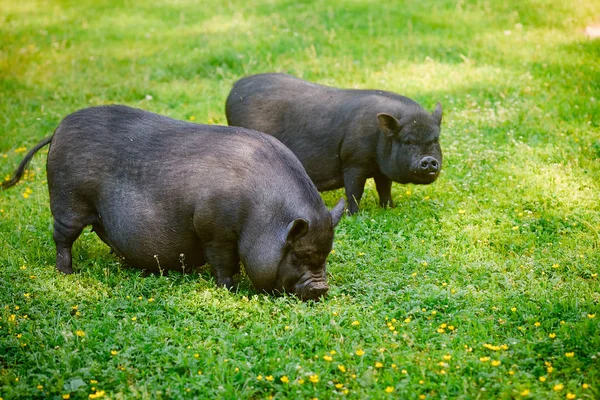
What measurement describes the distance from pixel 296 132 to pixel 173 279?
8.31 feet

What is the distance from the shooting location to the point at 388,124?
7.27 metres

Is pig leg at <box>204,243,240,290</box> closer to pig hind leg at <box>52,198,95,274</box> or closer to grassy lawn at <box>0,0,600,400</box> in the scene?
grassy lawn at <box>0,0,600,400</box>

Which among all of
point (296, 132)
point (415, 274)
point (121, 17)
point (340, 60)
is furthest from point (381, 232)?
point (121, 17)

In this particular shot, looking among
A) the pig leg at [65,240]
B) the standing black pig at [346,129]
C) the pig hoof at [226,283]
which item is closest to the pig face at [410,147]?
the standing black pig at [346,129]

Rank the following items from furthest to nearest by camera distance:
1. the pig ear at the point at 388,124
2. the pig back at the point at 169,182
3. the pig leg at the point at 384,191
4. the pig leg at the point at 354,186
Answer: the pig leg at the point at 384,191, the pig leg at the point at 354,186, the pig ear at the point at 388,124, the pig back at the point at 169,182

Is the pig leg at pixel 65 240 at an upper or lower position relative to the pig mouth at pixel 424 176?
lower

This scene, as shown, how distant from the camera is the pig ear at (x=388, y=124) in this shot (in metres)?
7.20

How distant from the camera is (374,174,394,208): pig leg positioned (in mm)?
7766

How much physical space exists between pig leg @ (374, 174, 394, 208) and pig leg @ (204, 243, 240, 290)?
92.8 inches

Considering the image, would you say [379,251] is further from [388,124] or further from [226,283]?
[226,283]

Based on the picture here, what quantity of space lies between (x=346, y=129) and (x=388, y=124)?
1.71 ft

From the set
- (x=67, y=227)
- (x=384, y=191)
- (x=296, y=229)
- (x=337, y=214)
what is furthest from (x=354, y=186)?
(x=67, y=227)

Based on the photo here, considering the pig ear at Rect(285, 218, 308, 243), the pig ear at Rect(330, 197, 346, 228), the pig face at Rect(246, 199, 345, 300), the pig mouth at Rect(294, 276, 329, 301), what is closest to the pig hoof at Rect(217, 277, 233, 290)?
the pig face at Rect(246, 199, 345, 300)

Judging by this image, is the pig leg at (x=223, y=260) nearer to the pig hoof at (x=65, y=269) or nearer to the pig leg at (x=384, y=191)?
the pig hoof at (x=65, y=269)
